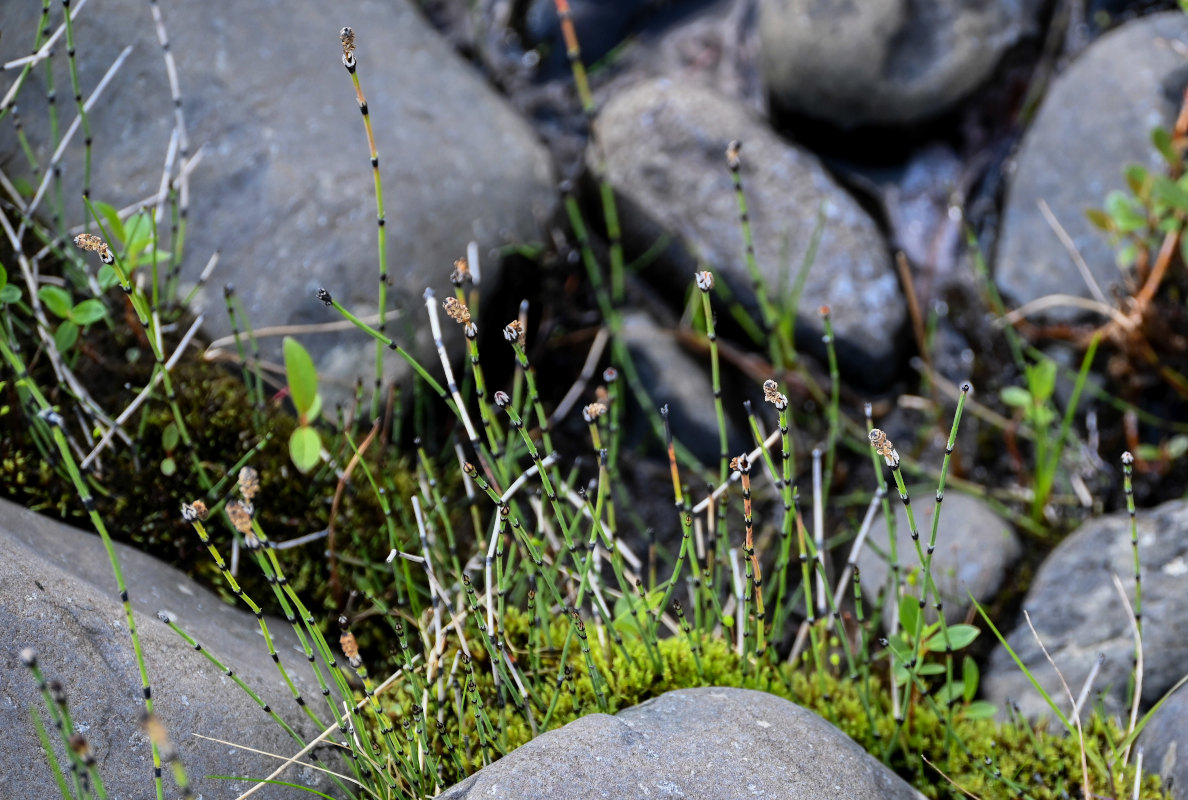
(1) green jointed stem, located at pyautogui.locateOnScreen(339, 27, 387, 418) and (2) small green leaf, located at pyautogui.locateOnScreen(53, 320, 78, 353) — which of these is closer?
(1) green jointed stem, located at pyautogui.locateOnScreen(339, 27, 387, 418)

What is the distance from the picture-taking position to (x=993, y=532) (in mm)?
2545

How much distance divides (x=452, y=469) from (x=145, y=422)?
84cm

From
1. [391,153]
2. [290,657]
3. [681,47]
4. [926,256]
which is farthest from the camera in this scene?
[681,47]

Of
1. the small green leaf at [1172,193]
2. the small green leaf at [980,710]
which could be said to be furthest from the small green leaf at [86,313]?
the small green leaf at [1172,193]

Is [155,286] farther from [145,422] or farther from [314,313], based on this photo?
[314,313]

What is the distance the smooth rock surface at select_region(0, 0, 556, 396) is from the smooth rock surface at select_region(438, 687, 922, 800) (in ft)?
4.42

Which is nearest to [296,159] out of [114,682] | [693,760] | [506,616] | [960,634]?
[506,616]

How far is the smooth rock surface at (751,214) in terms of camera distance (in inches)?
122

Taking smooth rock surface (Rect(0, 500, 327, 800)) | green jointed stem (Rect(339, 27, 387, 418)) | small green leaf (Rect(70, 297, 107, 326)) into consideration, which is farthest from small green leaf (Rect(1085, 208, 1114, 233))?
small green leaf (Rect(70, 297, 107, 326))

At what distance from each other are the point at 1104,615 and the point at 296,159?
2.55 metres

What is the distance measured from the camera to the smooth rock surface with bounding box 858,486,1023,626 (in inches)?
95.5

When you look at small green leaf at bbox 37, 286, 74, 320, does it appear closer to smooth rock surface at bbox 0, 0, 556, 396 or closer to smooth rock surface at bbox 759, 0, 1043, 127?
smooth rock surface at bbox 0, 0, 556, 396

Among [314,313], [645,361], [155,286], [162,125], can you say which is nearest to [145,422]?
[155,286]

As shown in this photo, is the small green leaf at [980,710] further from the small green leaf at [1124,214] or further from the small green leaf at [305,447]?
the small green leaf at [1124,214]
